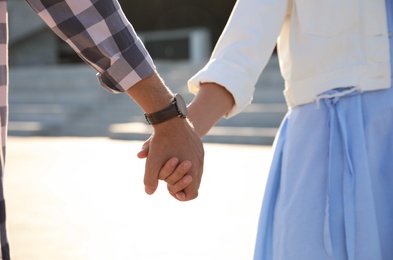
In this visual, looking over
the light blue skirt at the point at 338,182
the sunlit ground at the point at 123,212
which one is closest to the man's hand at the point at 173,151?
the light blue skirt at the point at 338,182

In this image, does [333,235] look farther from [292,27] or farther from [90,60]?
[90,60]

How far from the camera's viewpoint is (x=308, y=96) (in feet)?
5.91

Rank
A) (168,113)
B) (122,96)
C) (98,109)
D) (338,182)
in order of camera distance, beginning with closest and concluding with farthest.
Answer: (168,113) < (338,182) < (98,109) < (122,96)

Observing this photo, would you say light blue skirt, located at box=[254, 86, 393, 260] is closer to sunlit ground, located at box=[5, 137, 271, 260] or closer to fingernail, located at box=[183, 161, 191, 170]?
fingernail, located at box=[183, 161, 191, 170]

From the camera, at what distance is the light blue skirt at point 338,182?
168 centimetres

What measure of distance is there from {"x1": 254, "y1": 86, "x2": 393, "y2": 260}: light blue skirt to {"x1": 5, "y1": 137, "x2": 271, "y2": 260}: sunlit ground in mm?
2539

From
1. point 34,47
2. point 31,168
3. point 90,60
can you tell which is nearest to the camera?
point 90,60

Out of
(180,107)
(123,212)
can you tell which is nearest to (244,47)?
(180,107)

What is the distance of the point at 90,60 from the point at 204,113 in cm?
40

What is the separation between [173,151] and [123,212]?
4.14 m

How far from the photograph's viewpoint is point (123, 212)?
561 centimetres

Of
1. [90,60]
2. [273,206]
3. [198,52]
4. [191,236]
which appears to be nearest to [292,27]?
[273,206]

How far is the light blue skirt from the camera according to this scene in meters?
1.68

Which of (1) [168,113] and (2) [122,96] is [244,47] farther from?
(2) [122,96]
